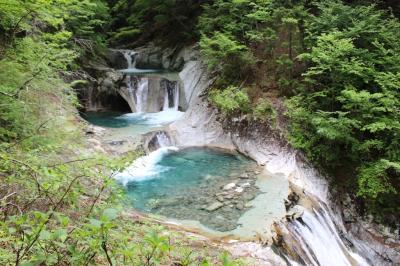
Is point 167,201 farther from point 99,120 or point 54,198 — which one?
point 99,120

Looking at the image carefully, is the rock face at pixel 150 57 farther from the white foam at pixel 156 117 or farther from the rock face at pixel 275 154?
the white foam at pixel 156 117

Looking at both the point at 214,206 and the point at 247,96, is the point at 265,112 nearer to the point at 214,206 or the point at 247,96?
the point at 247,96

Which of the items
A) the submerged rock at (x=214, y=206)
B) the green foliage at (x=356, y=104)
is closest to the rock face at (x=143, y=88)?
the green foliage at (x=356, y=104)

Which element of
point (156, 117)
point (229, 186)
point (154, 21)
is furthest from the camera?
point (154, 21)

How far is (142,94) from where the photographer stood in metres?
16.3

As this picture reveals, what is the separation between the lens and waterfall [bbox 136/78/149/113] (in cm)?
1627

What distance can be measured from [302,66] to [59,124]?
8651mm

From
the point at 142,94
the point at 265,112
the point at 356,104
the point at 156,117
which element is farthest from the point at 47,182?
the point at 142,94

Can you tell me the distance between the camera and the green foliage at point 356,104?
8984 mm

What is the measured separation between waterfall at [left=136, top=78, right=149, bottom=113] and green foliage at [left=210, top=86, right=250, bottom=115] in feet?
15.5

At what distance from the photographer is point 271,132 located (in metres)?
11.4

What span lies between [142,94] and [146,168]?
6.55 m

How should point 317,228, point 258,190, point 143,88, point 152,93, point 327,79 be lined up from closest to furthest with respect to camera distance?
point 317,228 < point 258,190 < point 327,79 < point 152,93 < point 143,88

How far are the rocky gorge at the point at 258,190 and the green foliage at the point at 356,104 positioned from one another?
711mm
